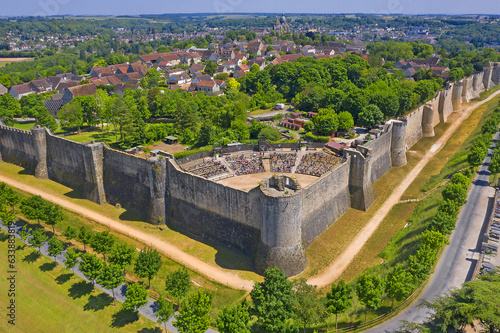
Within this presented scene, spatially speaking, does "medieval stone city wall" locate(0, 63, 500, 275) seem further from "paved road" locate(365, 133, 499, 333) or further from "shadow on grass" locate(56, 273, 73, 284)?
"shadow on grass" locate(56, 273, 73, 284)

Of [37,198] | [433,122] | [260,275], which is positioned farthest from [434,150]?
[37,198]

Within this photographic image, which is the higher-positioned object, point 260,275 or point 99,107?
point 99,107

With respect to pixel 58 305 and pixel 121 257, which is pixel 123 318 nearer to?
pixel 121 257

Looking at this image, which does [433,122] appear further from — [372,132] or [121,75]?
[121,75]

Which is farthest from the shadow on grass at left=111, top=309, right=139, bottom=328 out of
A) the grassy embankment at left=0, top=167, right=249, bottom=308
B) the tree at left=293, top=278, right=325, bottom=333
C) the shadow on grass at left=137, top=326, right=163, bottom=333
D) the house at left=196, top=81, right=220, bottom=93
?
the house at left=196, top=81, right=220, bottom=93

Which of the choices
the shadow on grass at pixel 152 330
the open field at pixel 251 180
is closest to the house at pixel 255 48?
the open field at pixel 251 180

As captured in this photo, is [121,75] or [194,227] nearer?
[194,227]

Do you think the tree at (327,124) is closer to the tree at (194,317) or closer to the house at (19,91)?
the tree at (194,317)
